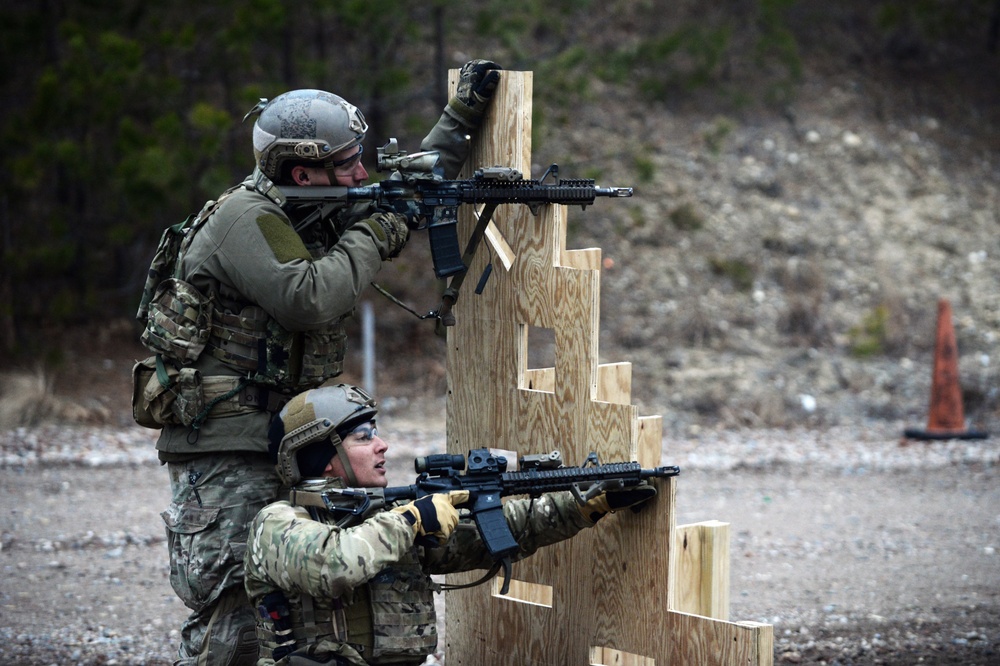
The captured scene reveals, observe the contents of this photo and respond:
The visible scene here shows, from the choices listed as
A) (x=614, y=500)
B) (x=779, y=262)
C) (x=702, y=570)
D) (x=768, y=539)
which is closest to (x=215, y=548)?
(x=614, y=500)

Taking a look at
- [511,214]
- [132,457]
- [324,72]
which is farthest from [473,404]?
[324,72]

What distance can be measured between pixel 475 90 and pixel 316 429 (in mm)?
1505

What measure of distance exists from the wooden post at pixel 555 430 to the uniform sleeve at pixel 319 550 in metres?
0.98

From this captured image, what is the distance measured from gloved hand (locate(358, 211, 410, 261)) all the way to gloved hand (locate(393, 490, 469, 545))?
935mm

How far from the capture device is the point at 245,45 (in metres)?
10.3

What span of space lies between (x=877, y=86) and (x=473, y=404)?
12063 mm

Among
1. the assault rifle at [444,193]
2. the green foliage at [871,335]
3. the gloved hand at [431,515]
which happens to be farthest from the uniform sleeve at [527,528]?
the green foliage at [871,335]

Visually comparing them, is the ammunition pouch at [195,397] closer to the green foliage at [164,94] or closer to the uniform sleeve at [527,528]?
the uniform sleeve at [527,528]

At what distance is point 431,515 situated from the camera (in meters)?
3.67

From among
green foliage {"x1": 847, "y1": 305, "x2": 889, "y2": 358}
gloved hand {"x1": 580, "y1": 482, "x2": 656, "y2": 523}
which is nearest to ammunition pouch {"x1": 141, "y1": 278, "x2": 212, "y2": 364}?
Result: gloved hand {"x1": 580, "y1": 482, "x2": 656, "y2": 523}

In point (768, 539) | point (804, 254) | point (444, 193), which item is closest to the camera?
point (444, 193)

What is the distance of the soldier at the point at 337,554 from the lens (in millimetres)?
3525

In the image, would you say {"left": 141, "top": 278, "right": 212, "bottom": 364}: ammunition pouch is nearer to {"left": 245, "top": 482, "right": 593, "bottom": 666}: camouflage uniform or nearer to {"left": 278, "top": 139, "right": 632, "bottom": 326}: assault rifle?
{"left": 278, "top": 139, "right": 632, "bottom": 326}: assault rifle

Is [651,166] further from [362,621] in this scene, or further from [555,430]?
[362,621]
